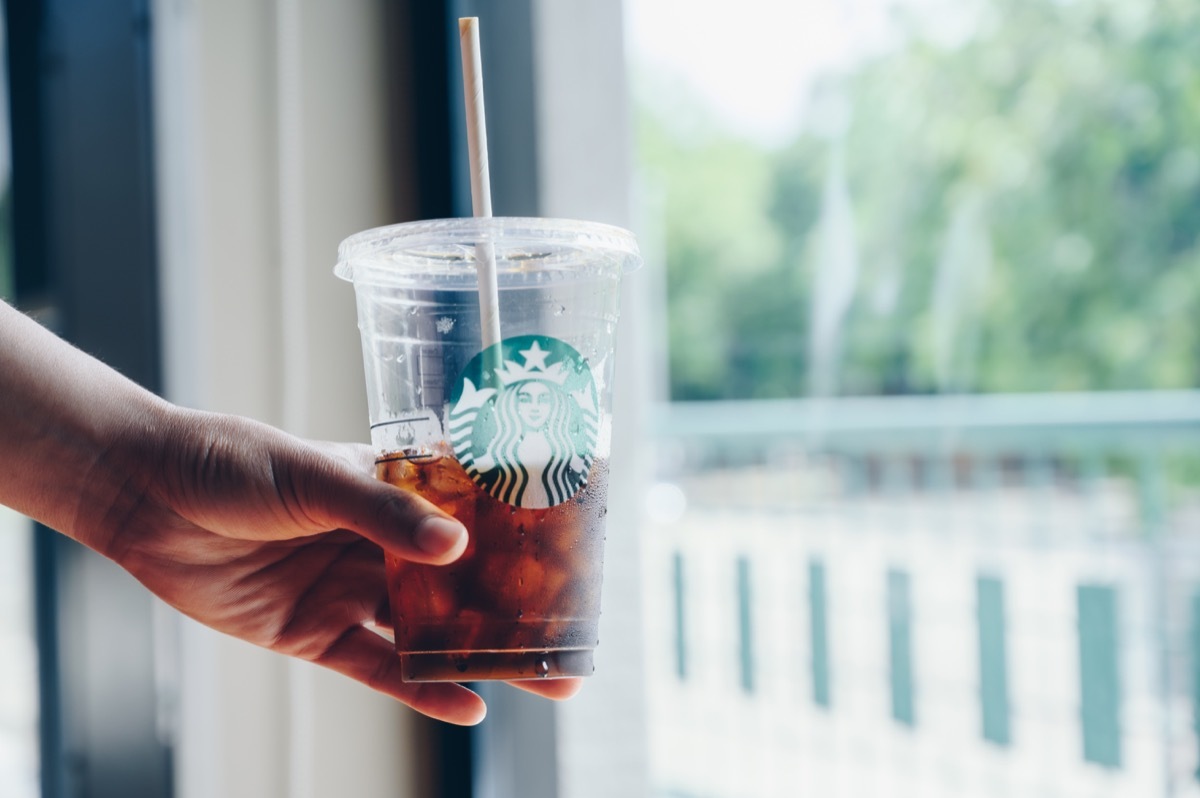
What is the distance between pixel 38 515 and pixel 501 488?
0.43m

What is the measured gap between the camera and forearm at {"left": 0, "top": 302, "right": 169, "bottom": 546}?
0.79 metres

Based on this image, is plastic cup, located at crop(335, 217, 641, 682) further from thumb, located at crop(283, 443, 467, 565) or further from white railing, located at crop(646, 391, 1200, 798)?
white railing, located at crop(646, 391, 1200, 798)

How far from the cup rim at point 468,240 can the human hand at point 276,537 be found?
0.14 metres

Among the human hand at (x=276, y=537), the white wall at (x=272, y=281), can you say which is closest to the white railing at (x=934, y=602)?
the white wall at (x=272, y=281)

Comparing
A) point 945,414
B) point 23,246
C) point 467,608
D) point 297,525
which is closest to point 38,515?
point 297,525

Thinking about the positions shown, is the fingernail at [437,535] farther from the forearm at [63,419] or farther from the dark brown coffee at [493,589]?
the forearm at [63,419]

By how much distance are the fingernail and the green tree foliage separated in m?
4.12

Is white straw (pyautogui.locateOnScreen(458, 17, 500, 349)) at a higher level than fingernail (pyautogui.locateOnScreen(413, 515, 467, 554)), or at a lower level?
higher

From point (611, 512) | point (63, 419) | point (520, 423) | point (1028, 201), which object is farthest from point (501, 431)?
point (1028, 201)

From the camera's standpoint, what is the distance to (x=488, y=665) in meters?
0.67

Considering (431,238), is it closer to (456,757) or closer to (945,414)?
(456,757)

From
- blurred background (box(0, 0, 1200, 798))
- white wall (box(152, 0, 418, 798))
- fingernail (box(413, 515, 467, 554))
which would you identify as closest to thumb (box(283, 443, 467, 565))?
fingernail (box(413, 515, 467, 554))

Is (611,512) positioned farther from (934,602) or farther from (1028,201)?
(1028,201)

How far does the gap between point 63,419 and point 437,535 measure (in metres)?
0.38
